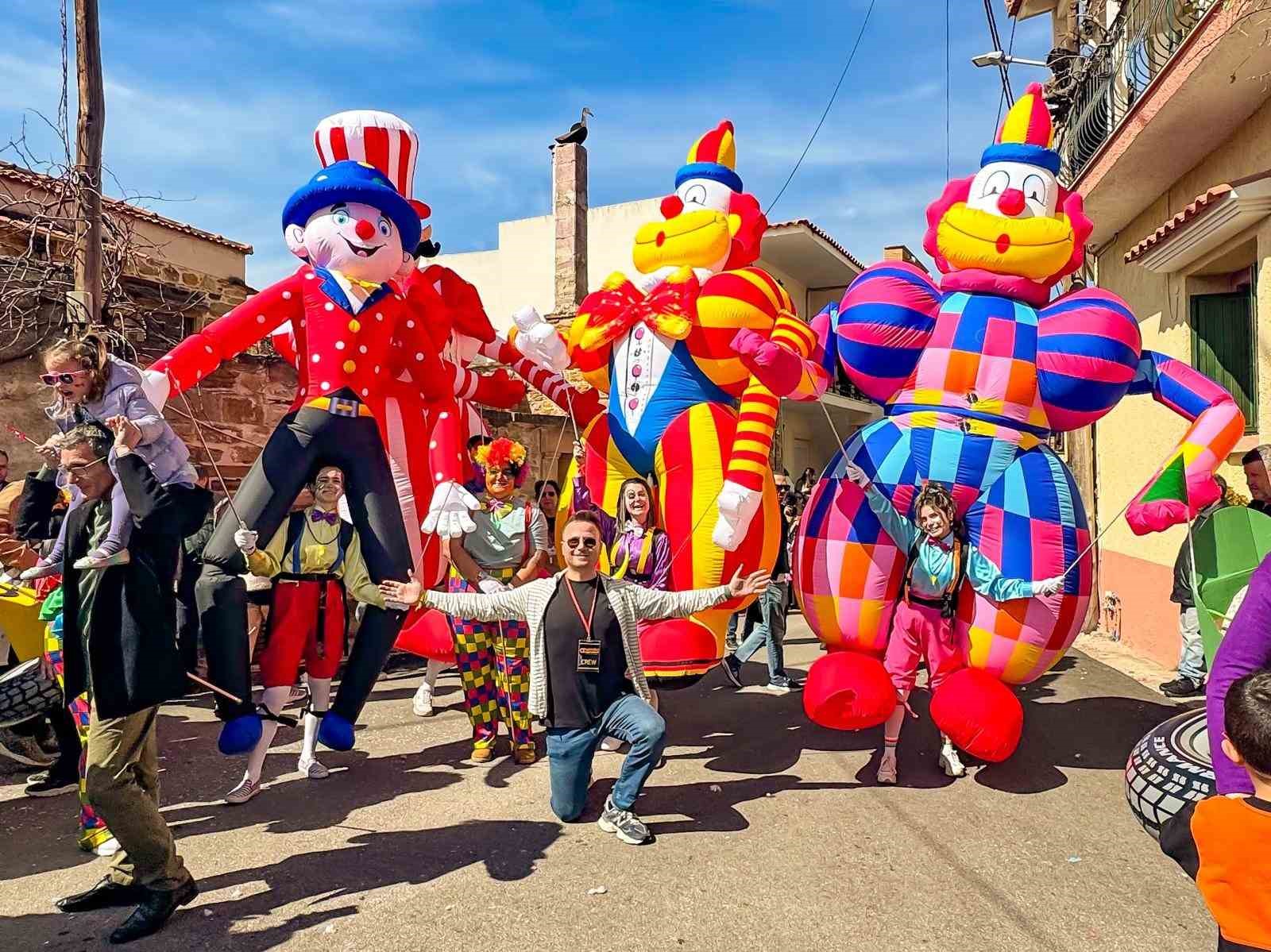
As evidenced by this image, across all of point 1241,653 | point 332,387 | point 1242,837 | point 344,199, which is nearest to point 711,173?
point 344,199

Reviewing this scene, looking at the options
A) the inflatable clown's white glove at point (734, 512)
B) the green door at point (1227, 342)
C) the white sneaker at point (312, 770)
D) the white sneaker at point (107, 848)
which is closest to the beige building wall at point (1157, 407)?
the green door at point (1227, 342)

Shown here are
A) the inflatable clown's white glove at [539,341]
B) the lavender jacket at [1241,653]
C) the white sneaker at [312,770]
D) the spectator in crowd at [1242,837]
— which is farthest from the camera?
the inflatable clown's white glove at [539,341]

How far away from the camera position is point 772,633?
607 cm

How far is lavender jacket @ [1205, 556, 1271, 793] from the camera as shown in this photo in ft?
6.14

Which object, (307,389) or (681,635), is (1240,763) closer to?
(681,635)

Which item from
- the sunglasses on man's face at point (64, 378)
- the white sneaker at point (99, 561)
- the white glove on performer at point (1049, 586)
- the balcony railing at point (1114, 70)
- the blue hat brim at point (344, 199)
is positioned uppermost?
the balcony railing at point (1114, 70)

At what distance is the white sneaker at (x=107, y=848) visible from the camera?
3.30 meters

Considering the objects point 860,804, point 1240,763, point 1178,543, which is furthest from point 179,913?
point 1178,543

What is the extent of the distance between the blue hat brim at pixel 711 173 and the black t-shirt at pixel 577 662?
2.45 meters

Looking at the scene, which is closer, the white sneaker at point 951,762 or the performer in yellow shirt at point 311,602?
the performer in yellow shirt at point 311,602

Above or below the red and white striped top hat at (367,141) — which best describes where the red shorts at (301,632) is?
below

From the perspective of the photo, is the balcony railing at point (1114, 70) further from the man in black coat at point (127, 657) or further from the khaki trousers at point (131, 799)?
the khaki trousers at point (131, 799)

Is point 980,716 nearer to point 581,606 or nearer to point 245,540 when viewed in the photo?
point 581,606

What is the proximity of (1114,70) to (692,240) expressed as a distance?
5.45 meters
